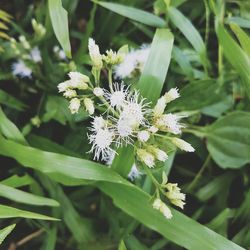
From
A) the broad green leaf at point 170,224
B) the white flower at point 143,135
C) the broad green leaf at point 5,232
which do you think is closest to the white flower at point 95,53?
the white flower at point 143,135

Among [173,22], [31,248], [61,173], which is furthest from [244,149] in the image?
[31,248]

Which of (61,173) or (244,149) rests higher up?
(244,149)

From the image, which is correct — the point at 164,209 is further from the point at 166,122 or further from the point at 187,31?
the point at 187,31

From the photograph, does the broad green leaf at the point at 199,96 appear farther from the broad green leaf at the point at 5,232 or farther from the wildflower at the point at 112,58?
the broad green leaf at the point at 5,232

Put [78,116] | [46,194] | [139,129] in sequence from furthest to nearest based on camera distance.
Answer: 1. [46,194]
2. [78,116]
3. [139,129]

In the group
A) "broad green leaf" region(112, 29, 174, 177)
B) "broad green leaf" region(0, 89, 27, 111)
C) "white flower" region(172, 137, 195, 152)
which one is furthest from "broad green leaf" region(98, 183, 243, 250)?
"broad green leaf" region(0, 89, 27, 111)

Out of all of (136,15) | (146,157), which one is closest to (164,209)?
(146,157)

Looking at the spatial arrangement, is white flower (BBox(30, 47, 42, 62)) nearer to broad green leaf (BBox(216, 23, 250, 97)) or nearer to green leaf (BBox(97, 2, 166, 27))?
green leaf (BBox(97, 2, 166, 27))

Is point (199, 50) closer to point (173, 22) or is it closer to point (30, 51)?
point (173, 22)
